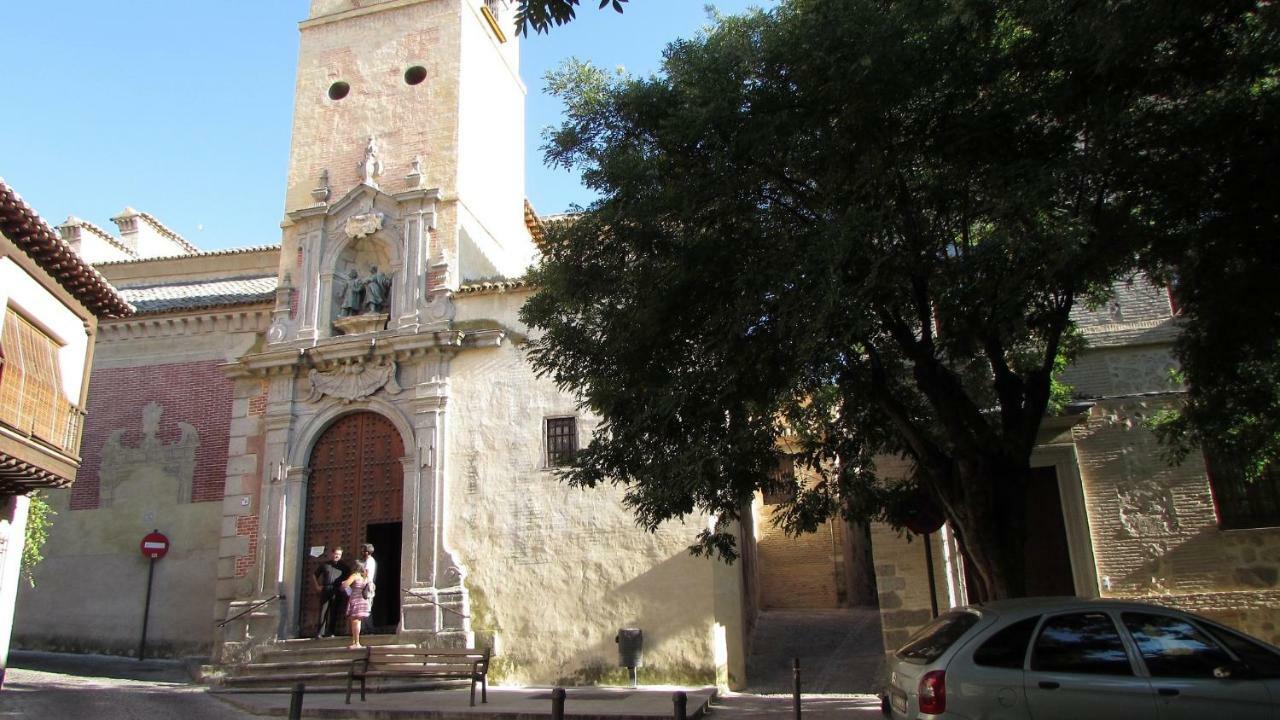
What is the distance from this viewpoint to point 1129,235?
7.79m

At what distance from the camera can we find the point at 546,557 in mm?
15539

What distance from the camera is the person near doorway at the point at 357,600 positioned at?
574 inches

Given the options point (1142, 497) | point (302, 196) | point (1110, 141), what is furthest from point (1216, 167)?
point (302, 196)

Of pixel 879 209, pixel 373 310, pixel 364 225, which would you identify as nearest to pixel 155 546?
pixel 373 310

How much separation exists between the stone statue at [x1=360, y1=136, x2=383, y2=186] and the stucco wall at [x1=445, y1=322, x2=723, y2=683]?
4628 mm

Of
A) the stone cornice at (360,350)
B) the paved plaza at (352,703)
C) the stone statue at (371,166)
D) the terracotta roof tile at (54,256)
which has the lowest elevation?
the paved plaza at (352,703)

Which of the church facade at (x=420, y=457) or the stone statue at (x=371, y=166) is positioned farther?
the stone statue at (x=371, y=166)

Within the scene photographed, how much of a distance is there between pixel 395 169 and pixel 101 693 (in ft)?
34.8

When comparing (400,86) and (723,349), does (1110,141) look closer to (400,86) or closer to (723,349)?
(723,349)

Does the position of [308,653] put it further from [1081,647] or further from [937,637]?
[1081,647]

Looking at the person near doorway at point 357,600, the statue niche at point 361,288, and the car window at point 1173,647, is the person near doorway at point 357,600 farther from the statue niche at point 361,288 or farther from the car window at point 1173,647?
the car window at point 1173,647

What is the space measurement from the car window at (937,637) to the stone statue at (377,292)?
13.0 m

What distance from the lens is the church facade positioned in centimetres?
1230

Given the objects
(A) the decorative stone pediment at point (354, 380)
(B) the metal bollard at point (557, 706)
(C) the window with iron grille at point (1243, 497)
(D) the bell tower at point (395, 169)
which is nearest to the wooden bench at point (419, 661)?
(A) the decorative stone pediment at point (354, 380)
